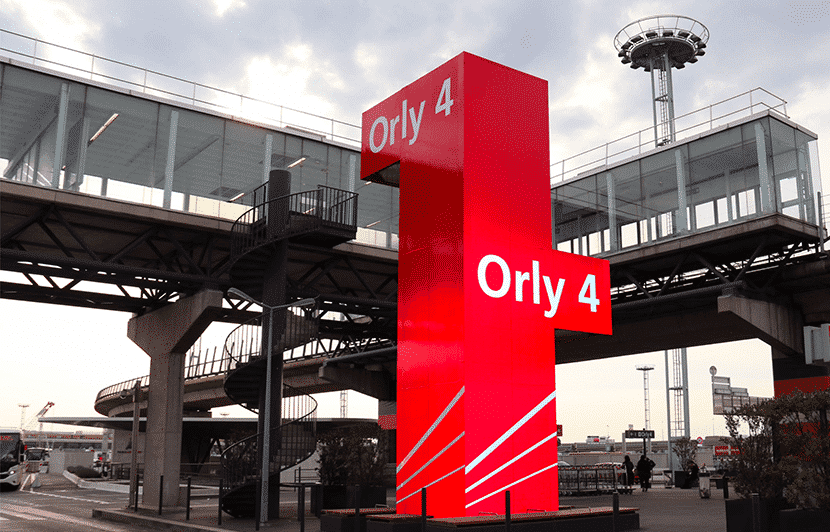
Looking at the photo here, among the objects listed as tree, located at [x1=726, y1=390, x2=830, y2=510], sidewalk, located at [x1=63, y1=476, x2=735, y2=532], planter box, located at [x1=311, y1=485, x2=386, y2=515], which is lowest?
sidewalk, located at [x1=63, y1=476, x2=735, y2=532]

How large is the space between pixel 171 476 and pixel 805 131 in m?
27.7

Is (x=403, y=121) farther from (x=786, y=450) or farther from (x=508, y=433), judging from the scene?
(x=786, y=450)

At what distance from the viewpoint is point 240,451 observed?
24.1 m

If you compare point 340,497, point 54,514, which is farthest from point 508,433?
point 54,514

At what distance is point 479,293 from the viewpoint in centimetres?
1537

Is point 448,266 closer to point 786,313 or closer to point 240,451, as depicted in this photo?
point 240,451

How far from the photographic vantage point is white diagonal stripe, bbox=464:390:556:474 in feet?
48.5

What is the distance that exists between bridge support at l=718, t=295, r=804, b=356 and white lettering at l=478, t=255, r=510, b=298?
54.3 ft

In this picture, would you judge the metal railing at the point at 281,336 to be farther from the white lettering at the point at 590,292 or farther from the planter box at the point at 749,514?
the planter box at the point at 749,514

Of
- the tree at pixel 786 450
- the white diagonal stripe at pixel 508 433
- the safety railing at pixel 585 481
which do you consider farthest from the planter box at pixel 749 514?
the safety railing at pixel 585 481

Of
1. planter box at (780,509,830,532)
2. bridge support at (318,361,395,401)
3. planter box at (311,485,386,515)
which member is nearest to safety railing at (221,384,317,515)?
planter box at (311,485,386,515)

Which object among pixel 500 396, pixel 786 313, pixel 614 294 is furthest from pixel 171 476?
pixel 786 313

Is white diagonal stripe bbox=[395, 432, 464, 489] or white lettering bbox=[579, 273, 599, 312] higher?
white lettering bbox=[579, 273, 599, 312]

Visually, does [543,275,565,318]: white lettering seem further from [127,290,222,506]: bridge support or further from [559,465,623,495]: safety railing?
[559,465,623,495]: safety railing
